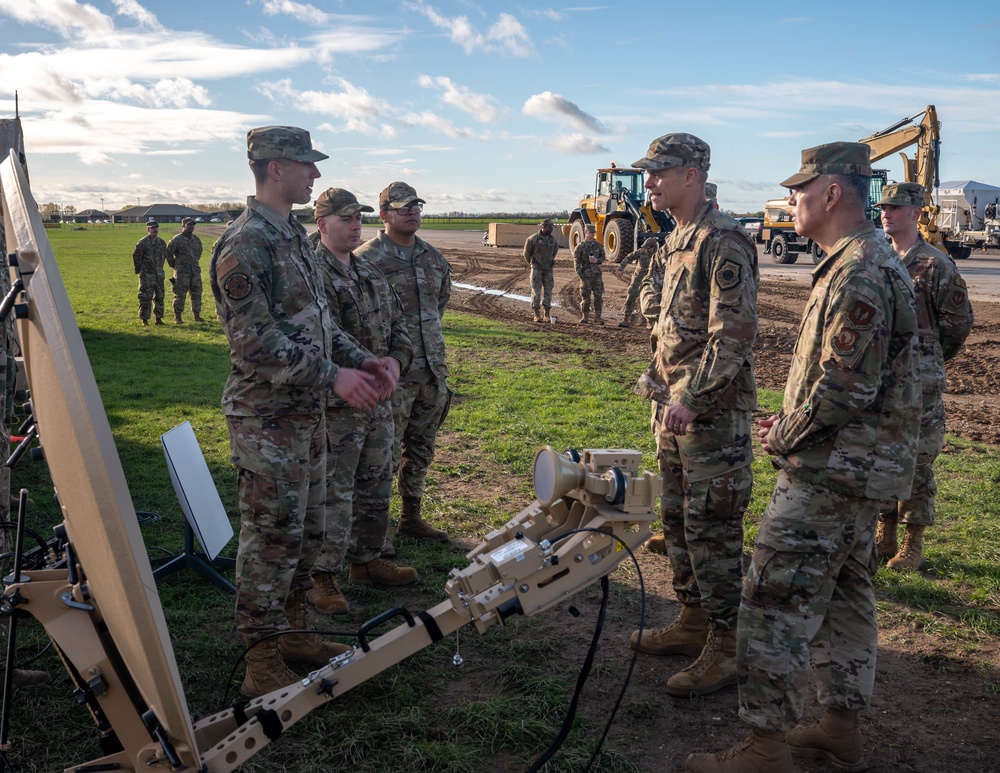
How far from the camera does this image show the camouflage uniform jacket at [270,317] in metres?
3.68

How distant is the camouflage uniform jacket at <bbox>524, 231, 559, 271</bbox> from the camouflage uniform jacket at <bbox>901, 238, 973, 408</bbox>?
13772mm

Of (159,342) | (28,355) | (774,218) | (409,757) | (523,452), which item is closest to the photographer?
(28,355)

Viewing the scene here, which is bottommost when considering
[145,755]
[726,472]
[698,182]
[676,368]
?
[145,755]

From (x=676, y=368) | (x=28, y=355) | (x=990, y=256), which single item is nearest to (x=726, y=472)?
(x=676, y=368)

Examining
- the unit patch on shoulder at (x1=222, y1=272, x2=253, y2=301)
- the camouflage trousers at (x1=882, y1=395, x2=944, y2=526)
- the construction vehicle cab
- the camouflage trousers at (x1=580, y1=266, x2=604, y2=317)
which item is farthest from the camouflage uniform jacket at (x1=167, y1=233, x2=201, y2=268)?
the camouflage trousers at (x1=882, y1=395, x2=944, y2=526)

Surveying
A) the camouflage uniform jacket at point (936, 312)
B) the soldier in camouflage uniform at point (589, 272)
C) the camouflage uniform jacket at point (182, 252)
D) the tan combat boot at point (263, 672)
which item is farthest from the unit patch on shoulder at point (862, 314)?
the camouflage uniform jacket at point (182, 252)

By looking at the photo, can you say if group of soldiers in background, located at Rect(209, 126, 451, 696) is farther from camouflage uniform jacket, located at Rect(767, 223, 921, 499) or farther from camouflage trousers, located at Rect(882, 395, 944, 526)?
camouflage trousers, located at Rect(882, 395, 944, 526)

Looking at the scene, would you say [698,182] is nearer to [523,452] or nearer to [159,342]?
[523,452]

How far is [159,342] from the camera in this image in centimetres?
1645

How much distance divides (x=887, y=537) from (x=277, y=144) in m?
4.61

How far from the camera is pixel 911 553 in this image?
5.56 m

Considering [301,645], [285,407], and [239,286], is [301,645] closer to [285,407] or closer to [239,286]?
[285,407]

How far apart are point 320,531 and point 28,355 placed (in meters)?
2.07

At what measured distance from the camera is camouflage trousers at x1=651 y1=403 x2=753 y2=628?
4.11 metres
